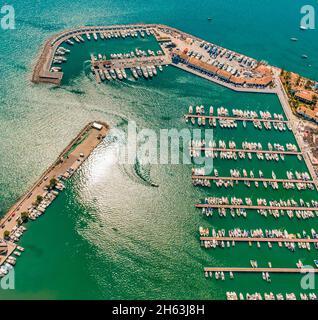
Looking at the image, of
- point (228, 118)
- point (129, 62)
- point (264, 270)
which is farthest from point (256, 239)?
point (129, 62)

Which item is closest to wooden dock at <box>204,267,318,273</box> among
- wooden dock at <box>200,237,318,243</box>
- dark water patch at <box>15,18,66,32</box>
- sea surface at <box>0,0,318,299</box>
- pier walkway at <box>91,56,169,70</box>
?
sea surface at <box>0,0,318,299</box>

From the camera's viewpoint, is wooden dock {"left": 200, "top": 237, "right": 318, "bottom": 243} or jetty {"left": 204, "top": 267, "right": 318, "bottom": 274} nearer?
jetty {"left": 204, "top": 267, "right": 318, "bottom": 274}

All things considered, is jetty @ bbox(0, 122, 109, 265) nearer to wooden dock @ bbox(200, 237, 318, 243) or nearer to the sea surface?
the sea surface

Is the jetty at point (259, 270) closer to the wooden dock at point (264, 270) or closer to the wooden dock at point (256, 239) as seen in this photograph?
the wooden dock at point (264, 270)

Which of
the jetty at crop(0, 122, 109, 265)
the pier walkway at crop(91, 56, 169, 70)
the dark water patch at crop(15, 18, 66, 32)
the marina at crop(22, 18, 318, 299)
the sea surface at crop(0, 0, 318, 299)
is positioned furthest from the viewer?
the dark water patch at crop(15, 18, 66, 32)

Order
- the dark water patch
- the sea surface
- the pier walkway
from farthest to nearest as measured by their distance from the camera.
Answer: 1. the dark water patch
2. the pier walkway
3. the sea surface

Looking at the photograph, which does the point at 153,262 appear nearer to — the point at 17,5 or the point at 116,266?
the point at 116,266

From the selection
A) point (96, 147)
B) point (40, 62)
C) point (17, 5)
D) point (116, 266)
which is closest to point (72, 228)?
point (116, 266)

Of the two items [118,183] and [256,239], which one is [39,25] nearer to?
[118,183]
